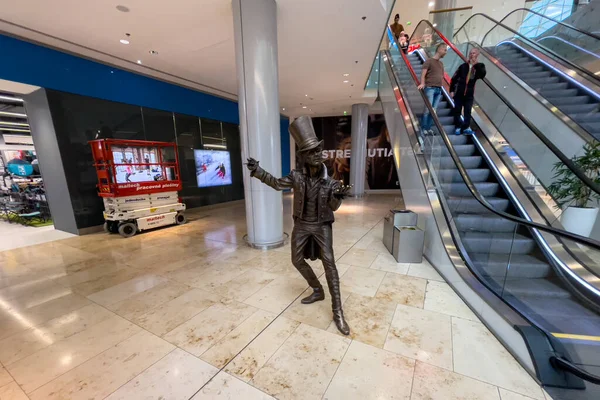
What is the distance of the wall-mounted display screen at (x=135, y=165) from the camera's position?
5.57m

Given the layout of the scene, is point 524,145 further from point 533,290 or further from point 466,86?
point 533,290

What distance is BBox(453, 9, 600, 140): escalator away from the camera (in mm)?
4512

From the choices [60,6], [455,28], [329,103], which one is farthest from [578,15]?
[60,6]

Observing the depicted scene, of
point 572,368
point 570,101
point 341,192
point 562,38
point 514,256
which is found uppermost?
point 562,38

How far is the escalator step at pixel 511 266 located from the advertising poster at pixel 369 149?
994cm

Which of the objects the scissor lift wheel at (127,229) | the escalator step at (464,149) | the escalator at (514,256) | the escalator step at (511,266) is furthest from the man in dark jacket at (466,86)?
the scissor lift wheel at (127,229)

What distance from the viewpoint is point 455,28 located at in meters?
7.98

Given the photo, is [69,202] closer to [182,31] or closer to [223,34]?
[182,31]

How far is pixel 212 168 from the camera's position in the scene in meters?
8.84

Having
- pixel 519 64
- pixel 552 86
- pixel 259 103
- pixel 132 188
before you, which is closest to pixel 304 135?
pixel 259 103

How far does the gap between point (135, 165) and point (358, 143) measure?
8.70 metres

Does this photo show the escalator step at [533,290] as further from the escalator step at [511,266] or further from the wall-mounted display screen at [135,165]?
the wall-mounted display screen at [135,165]

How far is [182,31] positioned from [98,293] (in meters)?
4.75

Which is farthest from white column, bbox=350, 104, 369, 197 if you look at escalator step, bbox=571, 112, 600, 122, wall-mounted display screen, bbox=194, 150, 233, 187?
escalator step, bbox=571, 112, 600, 122
